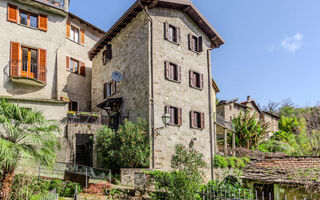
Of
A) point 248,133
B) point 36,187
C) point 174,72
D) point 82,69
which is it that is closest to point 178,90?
point 174,72

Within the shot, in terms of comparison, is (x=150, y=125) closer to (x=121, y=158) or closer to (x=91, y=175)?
(x=121, y=158)

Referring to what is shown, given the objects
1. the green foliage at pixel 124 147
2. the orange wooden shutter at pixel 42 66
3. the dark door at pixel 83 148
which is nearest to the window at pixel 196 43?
the green foliage at pixel 124 147

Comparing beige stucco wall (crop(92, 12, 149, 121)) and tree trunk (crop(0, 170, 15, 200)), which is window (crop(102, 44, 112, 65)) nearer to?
beige stucco wall (crop(92, 12, 149, 121))

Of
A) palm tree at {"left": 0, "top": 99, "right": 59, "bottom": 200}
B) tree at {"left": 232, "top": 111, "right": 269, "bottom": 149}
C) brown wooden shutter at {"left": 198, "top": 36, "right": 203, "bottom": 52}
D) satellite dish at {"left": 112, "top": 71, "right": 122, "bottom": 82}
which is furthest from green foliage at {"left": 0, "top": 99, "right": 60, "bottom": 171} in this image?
tree at {"left": 232, "top": 111, "right": 269, "bottom": 149}

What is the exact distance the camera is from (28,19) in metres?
19.3

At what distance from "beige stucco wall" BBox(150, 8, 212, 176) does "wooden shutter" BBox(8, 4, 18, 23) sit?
30.5 ft

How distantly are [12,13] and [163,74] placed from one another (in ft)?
36.2

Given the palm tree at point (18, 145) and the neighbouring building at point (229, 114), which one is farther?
the neighbouring building at point (229, 114)

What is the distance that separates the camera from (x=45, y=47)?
19.7 m

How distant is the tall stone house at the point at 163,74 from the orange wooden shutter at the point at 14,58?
6.06 meters

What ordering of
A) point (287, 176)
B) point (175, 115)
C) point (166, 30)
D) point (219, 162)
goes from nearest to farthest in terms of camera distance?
point (287, 176) < point (175, 115) < point (166, 30) < point (219, 162)

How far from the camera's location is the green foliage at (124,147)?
14125 millimetres

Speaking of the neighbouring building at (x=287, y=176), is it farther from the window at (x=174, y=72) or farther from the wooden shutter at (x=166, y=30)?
the wooden shutter at (x=166, y=30)

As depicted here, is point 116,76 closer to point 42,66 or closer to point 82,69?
point 42,66
